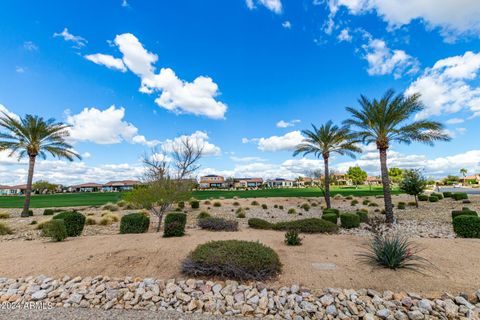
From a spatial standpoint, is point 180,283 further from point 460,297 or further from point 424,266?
point 424,266

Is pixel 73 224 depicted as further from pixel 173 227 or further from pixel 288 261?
pixel 288 261

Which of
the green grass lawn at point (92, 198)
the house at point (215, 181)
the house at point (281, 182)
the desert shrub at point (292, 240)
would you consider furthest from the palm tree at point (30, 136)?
the house at point (281, 182)

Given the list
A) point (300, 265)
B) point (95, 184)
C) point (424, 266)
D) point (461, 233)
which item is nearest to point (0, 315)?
point (300, 265)

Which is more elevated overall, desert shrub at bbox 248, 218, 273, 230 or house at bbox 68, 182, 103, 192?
house at bbox 68, 182, 103, 192

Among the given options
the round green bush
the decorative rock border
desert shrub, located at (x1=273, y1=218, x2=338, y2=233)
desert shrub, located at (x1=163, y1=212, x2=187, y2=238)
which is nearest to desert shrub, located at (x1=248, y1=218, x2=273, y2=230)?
desert shrub, located at (x1=273, y1=218, x2=338, y2=233)

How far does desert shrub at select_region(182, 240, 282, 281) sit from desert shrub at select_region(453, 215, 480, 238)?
8.64 meters

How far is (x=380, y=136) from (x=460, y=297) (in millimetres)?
13307

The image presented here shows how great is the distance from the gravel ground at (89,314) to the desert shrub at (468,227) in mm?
10553

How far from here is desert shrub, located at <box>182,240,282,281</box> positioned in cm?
525

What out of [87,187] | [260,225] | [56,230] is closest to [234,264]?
[260,225]

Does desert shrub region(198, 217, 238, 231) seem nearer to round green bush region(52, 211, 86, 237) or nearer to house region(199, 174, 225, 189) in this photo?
round green bush region(52, 211, 86, 237)

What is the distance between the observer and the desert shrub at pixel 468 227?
9.17m

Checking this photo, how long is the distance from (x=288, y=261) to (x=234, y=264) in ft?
5.46

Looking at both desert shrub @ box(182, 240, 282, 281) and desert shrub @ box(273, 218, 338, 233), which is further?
desert shrub @ box(273, 218, 338, 233)
